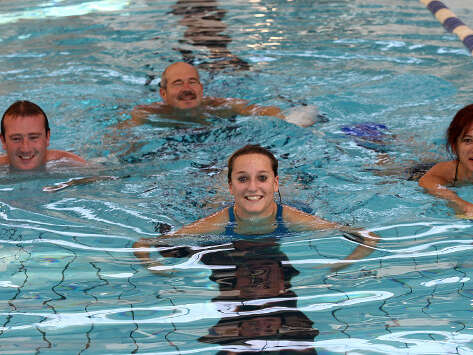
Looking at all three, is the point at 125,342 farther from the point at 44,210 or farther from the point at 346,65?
the point at 346,65

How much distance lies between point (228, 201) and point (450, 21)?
259 inches

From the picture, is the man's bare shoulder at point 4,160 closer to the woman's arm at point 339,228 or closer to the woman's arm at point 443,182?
the woman's arm at point 339,228

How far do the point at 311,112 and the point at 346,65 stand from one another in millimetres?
1923

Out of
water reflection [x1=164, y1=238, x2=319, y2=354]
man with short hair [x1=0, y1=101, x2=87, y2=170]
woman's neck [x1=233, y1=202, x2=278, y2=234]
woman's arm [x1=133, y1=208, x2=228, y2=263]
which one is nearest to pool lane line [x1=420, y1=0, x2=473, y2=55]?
woman's neck [x1=233, y1=202, x2=278, y2=234]

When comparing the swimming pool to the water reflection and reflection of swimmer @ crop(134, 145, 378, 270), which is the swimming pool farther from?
reflection of swimmer @ crop(134, 145, 378, 270)

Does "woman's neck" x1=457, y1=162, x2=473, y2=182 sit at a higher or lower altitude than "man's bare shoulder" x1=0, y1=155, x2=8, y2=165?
lower

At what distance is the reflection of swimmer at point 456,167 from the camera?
4.35 m

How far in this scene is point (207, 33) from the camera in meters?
9.98

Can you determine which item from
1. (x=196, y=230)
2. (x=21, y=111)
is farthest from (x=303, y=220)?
(x=21, y=111)

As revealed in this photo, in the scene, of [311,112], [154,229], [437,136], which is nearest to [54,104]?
[311,112]

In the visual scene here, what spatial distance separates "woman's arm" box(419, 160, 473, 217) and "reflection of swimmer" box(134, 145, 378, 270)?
703 millimetres

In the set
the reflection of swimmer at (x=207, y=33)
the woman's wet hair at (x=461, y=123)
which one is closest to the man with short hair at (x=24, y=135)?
the woman's wet hair at (x=461, y=123)

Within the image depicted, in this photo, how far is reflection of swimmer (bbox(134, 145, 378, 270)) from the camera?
3.81m

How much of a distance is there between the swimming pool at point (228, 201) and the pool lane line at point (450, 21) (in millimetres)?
179
